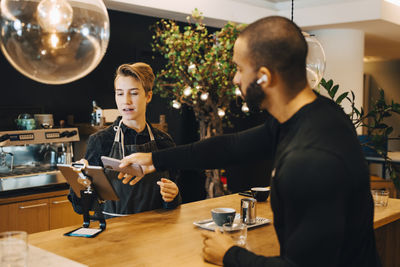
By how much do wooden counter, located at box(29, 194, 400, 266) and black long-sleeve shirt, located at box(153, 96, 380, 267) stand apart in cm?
38

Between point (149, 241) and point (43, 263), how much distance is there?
458 millimetres

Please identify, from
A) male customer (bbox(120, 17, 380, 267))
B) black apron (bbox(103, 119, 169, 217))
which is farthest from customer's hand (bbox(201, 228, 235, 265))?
black apron (bbox(103, 119, 169, 217))

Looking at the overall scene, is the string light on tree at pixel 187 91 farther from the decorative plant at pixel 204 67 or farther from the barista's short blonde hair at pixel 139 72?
the barista's short blonde hair at pixel 139 72

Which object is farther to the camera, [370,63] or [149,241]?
[370,63]

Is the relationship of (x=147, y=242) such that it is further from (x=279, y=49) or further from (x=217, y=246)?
(x=279, y=49)

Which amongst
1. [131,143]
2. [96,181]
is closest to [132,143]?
[131,143]

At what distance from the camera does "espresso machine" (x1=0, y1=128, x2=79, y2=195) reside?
3.62 m

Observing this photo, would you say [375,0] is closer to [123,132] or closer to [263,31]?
[123,132]

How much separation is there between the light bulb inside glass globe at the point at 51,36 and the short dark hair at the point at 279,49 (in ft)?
1.59

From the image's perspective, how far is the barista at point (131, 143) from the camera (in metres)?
2.45

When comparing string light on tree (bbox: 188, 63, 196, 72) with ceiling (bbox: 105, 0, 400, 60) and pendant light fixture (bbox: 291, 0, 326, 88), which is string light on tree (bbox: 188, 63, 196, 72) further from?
pendant light fixture (bbox: 291, 0, 326, 88)

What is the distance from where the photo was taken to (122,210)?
2.45 metres

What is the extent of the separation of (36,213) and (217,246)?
280 cm

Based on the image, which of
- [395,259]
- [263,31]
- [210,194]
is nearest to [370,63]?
[210,194]
